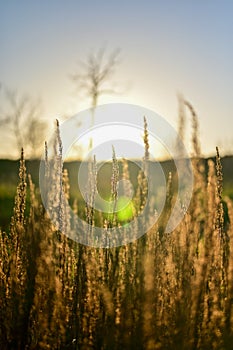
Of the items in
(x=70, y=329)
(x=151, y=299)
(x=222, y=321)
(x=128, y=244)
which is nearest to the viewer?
(x=151, y=299)

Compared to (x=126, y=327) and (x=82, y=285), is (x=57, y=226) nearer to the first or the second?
(x=82, y=285)

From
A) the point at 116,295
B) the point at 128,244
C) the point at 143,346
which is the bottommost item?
the point at 143,346

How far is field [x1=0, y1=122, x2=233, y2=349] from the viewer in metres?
2.41

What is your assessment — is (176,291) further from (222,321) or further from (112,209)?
(112,209)

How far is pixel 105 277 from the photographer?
2.86 metres

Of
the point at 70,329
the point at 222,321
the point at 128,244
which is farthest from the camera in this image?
the point at 128,244

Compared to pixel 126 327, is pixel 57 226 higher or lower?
higher

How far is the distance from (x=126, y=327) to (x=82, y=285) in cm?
44

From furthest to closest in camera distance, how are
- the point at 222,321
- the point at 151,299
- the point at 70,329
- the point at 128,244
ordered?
the point at 128,244 < the point at 70,329 < the point at 222,321 < the point at 151,299

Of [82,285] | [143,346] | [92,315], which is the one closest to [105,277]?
[82,285]

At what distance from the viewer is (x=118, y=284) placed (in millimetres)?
2670

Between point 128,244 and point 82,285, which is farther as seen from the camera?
point 128,244

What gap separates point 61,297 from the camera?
101 inches

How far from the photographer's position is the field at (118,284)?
2.41m
